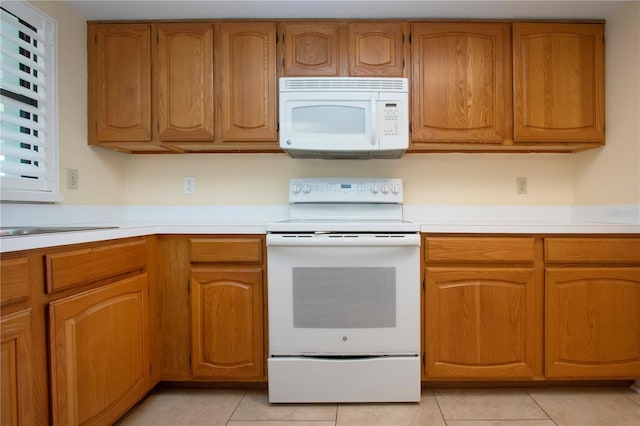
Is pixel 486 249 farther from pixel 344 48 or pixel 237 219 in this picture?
pixel 237 219

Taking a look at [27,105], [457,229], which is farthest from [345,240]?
[27,105]

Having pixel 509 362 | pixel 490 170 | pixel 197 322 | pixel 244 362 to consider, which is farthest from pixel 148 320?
pixel 490 170

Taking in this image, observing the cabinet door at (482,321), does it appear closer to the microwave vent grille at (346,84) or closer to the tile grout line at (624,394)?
the tile grout line at (624,394)

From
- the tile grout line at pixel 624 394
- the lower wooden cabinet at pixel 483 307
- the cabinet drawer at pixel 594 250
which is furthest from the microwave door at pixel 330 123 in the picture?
the tile grout line at pixel 624 394

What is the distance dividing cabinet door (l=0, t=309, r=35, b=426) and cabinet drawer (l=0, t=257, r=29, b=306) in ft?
0.16

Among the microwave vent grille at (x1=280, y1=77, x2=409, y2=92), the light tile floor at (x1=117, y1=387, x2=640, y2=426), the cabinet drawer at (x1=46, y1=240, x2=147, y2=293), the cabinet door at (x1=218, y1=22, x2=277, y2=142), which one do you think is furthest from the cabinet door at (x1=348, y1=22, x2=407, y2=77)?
the light tile floor at (x1=117, y1=387, x2=640, y2=426)

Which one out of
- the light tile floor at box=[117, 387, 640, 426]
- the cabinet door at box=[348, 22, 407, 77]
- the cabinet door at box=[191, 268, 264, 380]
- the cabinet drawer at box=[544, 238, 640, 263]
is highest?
the cabinet door at box=[348, 22, 407, 77]

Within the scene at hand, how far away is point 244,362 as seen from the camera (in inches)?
65.1

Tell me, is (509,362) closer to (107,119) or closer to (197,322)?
(197,322)

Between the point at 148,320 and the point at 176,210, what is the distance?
0.79 metres

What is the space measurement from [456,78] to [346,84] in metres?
0.62

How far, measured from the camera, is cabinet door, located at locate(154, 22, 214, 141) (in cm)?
187

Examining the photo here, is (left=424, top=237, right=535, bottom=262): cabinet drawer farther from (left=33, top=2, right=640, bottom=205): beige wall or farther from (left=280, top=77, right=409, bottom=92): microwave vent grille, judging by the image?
(left=280, top=77, right=409, bottom=92): microwave vent grille

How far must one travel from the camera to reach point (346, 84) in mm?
1779
